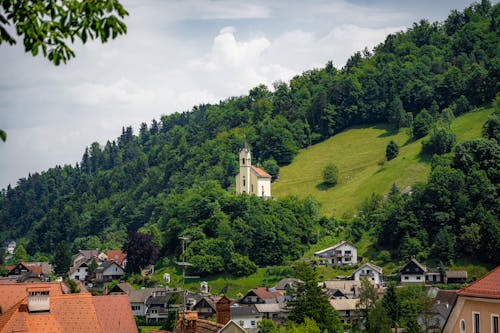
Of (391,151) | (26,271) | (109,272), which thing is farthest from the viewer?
(391,151)

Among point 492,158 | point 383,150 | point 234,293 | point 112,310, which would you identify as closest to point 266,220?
point 234,293

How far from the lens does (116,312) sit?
4347 cm

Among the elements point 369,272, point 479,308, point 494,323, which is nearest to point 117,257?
point 369,272

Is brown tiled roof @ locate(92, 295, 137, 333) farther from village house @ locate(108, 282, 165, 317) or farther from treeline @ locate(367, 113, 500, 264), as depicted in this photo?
treeline @ locate(367, 113, 500, 264)

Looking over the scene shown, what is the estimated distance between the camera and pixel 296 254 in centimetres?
12800

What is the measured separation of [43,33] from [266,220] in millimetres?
124068

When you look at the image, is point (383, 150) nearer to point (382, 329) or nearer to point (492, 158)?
point (492, 158)

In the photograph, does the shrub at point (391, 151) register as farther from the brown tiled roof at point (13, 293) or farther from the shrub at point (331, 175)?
the brown tiled roof at point (13, 293)

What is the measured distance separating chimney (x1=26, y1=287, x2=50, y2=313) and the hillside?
114388mm

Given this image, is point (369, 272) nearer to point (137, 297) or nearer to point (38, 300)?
point (137, 297)

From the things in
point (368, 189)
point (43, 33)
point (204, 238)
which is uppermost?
point (368, 189)

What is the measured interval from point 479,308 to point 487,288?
1.69ft

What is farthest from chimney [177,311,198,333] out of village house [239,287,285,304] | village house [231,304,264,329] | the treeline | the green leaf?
the treeline

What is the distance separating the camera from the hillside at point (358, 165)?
151750 millimetres
